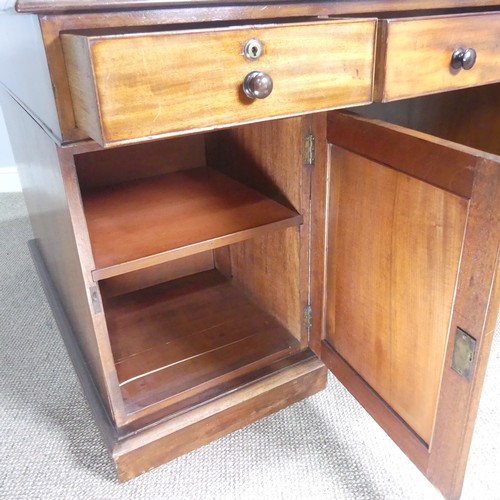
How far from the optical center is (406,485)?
775mm

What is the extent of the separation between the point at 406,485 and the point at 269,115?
23.7 inches

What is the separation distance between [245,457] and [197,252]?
35 centimetres

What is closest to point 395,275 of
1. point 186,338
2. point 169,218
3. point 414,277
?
point 414,277

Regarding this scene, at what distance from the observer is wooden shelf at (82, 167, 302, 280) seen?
715mm

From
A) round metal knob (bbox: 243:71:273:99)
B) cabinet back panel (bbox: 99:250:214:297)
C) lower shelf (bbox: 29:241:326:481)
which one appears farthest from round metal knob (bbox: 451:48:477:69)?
cabinet back panel (bbox: 99:250:214:297)

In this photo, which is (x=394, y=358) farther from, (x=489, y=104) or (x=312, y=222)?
(x=489, y=104)

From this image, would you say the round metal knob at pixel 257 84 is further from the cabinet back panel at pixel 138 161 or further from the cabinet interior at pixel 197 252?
the cabinet back panel at pixel 138 161

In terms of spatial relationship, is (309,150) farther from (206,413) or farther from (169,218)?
(206,413)

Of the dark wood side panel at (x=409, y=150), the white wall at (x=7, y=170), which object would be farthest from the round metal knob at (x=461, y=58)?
the white wall at (x=7, y=170)

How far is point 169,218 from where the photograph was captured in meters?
0.83

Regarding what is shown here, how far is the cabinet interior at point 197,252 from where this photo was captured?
0.78 meters

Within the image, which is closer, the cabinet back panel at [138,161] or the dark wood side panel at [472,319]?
A: the dark wood side panel at [472,319]

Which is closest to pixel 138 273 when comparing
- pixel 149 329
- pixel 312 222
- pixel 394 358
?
pixel 149 329

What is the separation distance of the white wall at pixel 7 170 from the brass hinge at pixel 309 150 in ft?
5.32
